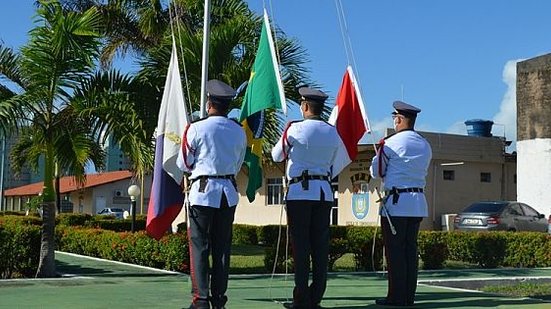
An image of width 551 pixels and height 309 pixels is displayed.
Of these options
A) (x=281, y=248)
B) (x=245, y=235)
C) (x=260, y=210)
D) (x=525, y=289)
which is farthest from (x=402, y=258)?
(x=260, y=210)

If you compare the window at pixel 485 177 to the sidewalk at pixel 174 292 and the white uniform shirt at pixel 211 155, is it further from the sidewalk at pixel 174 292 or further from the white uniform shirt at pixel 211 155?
the white uniform shirt at pixel 211 155

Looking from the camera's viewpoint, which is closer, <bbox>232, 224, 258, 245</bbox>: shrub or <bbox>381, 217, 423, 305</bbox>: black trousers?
<bbox>381, 217, 423, 305</bbox>: black trousers

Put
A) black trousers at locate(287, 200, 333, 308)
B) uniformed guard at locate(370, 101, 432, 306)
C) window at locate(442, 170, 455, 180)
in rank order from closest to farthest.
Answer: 1. black trousers at locate(287, 200, 333, 308)
2. uniformed guard at locate(370, 101, 432, 306)
3. window at locate(442, 170, 455, 180)

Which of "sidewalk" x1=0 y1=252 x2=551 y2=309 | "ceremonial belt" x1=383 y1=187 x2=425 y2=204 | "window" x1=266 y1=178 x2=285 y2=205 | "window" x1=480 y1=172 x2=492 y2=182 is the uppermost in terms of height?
"window" x1=480 y1=172 x2=492 y2=182

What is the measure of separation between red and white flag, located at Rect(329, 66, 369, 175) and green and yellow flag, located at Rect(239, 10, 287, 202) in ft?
2.59

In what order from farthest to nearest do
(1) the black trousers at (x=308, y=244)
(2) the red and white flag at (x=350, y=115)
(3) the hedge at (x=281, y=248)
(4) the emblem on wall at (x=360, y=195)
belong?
(4) the emblem on wall at (x=360, y=195)
(3) the hedge at (x=281, y=248)
(2) the red and white flag at (x=350, y=115)
(1) the black trousers at (x=308, y=244)

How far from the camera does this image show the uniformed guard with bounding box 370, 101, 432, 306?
819cm

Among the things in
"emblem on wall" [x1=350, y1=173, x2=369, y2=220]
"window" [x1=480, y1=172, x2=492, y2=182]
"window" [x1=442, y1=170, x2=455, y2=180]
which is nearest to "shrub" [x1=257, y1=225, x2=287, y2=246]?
"emblem on wall" [x1=350, y1=173, x2=369, y2=220]

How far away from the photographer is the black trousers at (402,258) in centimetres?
815

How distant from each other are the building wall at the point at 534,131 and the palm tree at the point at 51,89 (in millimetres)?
18671

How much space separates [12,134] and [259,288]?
4180 millimetres

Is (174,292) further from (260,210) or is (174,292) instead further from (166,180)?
(260,210)

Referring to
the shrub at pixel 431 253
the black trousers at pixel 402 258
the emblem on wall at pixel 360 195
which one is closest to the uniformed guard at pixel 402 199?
the black trousers at pixel 402 258

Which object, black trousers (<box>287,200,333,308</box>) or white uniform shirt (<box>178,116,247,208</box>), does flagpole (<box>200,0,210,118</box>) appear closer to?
white uniform shirt (<box>178,116,247,208</box>)
